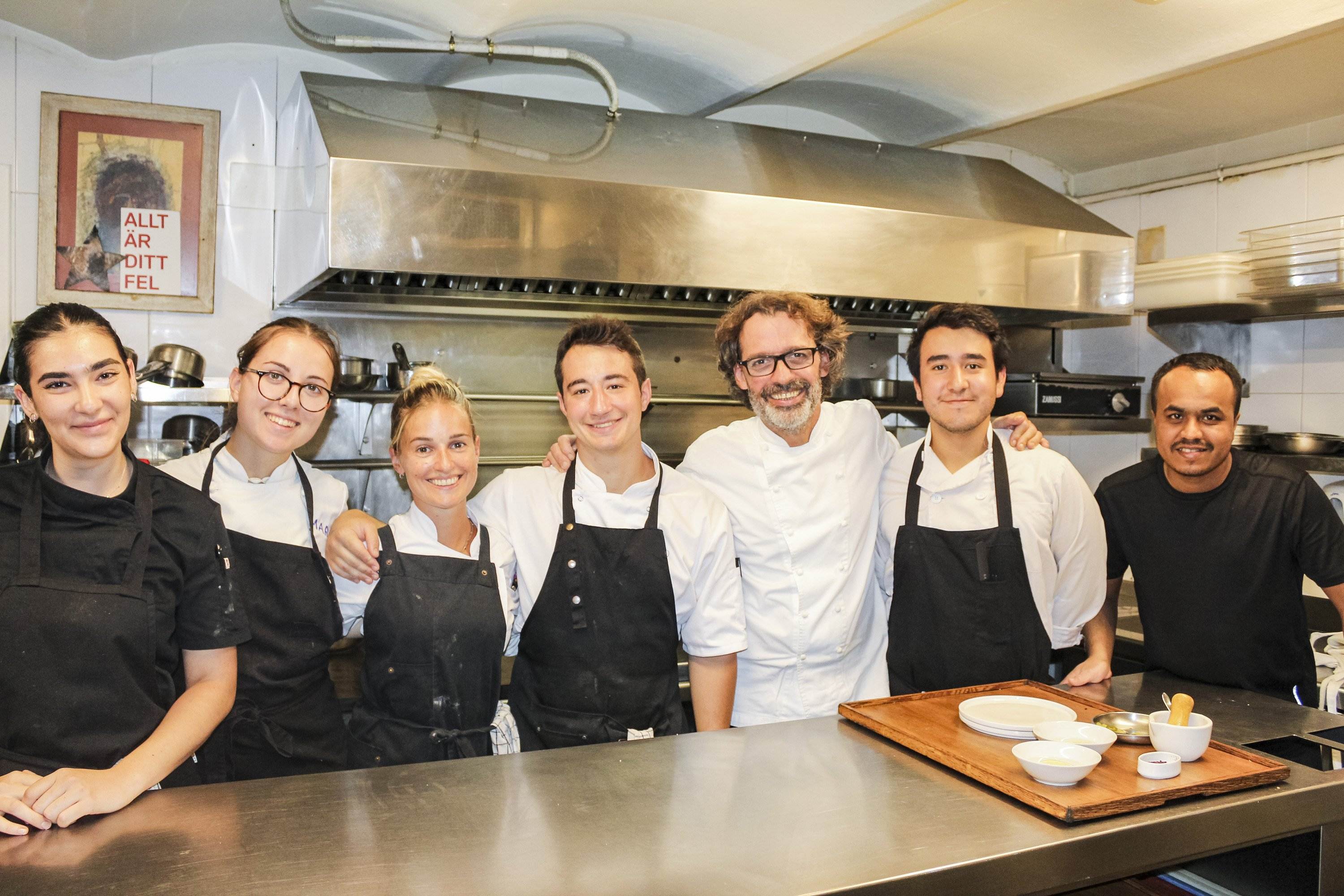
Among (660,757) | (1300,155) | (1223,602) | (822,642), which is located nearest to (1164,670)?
(1223,602)

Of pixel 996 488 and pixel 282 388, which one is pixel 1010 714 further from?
pixel 282 388

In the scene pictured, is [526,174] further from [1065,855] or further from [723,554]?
[1065,855]

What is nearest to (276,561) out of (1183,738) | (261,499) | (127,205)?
(261,499)

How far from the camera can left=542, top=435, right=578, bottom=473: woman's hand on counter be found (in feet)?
7.63

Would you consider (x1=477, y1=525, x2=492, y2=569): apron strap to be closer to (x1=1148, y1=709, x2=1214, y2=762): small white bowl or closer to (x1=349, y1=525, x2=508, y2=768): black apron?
(x1=349, y1=525, x2=508, y2=768): black apron

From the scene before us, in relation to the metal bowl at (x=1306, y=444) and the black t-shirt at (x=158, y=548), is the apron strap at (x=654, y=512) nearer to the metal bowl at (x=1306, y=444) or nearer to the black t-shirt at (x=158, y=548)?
the black t-shirt at (x=158, y=548)

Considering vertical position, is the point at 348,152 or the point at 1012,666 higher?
the point at 348,152

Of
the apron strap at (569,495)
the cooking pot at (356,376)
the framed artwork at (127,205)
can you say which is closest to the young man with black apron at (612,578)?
the apron strap at (569,495)

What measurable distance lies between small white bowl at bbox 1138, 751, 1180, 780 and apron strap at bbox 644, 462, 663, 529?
1.08 m

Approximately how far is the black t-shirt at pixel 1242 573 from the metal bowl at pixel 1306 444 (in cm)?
122

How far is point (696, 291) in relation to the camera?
3.72 m

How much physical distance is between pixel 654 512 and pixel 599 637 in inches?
12.1

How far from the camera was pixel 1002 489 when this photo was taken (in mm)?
2377

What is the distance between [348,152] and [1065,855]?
255cm
